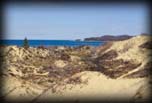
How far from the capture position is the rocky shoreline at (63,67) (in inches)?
130

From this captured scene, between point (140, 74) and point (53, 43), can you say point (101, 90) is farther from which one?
point (53, 43)

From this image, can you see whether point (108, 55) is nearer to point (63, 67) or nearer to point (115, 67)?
point (115, 67)


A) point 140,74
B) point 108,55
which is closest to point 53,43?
point 108,55

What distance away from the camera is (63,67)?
3303 mm

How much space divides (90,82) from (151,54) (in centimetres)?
58

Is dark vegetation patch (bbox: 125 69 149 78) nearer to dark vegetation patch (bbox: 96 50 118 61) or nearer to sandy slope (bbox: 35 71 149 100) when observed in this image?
sandy slope (bbox: 35 71 149 100)

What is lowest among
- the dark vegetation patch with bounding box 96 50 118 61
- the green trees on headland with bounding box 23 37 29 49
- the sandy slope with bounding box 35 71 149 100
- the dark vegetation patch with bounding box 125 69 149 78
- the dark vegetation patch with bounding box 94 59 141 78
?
the sandy slope with bounding box 35 71 149 100

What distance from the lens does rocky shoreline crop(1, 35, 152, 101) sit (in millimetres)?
3291

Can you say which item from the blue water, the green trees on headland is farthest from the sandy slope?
the green trees on headland

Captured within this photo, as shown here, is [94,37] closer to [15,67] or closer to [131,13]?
[131,13]

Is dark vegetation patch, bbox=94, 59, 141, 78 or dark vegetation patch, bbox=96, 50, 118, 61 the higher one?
dark vegetation patch, bbox=96, 50, 118, 61

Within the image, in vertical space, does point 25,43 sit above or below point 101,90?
above

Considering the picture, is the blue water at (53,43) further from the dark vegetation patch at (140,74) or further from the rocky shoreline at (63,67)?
the dark vegetation patch at (140,74)

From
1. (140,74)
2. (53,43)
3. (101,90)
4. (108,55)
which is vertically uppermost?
(53,43)
